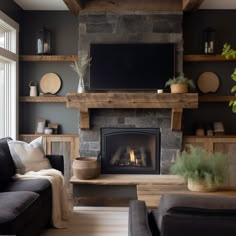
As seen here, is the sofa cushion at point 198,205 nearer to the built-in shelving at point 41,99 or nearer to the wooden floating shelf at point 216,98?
the wooden floating shelf at point 216,98

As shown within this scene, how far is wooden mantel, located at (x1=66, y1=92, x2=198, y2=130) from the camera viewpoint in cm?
488

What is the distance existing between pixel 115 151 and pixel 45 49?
1855mm

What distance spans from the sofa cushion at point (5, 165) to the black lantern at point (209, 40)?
318cm

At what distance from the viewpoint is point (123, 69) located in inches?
206

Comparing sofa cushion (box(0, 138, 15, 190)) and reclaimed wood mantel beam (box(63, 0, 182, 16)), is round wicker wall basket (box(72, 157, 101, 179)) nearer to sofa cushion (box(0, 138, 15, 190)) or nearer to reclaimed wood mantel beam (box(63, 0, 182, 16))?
sofa cushion (box(0, 138, 15, 190))

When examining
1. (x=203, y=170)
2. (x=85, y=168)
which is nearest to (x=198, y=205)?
(x=203, y=170)

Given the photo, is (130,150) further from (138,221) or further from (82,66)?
(138,221)

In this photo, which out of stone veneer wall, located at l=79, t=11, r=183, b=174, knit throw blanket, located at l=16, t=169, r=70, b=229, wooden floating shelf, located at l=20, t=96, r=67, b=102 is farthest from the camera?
wooden floating shelf, located at l=20, t=96, r=67, b=102

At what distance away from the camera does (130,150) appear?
5.38 metres

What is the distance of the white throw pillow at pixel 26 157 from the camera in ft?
13.0

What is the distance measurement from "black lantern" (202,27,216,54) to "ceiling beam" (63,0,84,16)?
73.6 inches

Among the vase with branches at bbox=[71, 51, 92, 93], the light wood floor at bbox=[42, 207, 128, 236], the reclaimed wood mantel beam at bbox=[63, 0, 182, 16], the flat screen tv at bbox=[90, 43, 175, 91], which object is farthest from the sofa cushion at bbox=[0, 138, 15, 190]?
the reclaimed wood mantel beam at bbox=[63, 0, 182, 16]

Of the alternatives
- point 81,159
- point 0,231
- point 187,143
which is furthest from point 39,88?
point 0,231

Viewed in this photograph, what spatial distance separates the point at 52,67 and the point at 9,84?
725mm
